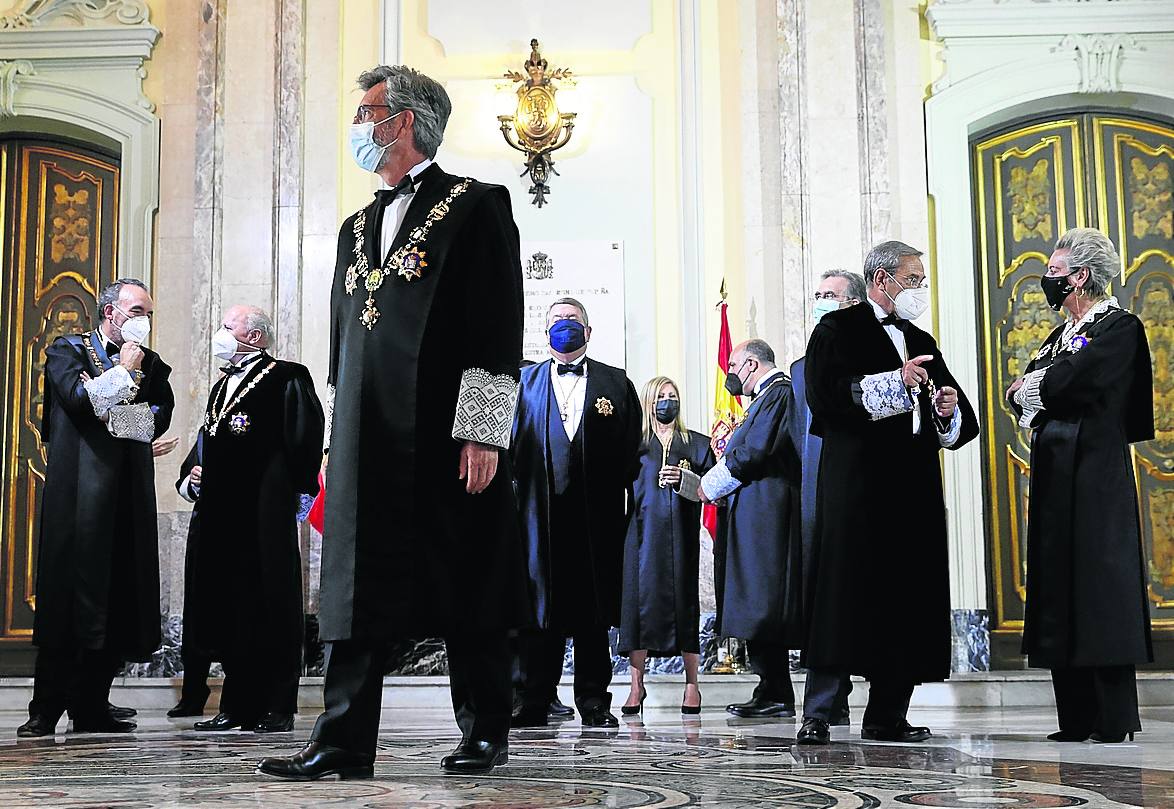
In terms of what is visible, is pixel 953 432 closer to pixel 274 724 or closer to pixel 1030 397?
pixel 1030 397

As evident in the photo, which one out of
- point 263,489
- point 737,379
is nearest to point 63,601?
point 263,489

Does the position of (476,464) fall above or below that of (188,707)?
above

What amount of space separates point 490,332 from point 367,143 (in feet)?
1.85

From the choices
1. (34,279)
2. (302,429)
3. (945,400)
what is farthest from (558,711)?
(34,279)

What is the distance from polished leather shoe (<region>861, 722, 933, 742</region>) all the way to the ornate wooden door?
4.06 m

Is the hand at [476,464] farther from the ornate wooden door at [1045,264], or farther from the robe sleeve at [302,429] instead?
the ornate wooden door at [1045,264]

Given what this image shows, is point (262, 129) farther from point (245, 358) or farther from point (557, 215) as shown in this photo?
point (245, 358)

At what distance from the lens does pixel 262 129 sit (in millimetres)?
8711

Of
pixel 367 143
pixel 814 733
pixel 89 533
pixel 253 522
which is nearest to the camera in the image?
pixel 367 143

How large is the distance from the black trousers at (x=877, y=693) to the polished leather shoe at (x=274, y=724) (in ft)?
7.10

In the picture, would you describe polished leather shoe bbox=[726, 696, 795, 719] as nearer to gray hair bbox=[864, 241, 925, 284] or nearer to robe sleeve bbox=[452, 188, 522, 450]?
gray hair bbox=[864, 241, 925, 284]

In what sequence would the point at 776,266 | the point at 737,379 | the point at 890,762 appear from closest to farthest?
the point at 890,762
the point at 737,379
the point at 776,266

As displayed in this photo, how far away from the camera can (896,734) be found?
15.3ft

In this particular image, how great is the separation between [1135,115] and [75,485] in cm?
647
